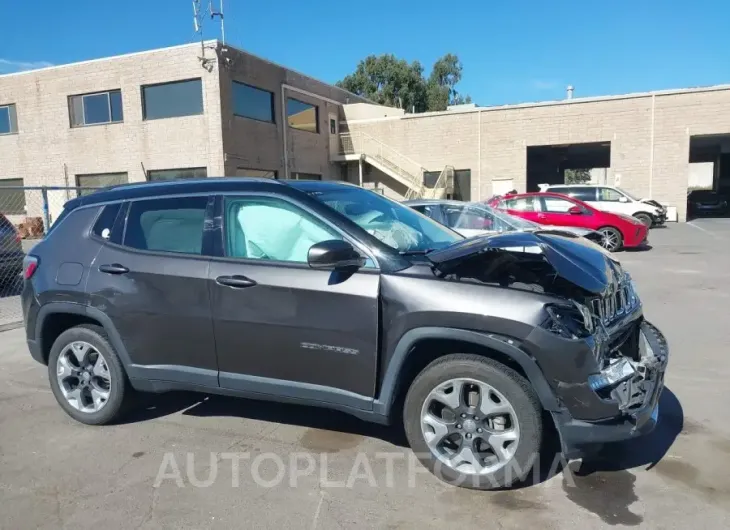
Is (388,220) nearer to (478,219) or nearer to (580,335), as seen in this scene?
(580,335)

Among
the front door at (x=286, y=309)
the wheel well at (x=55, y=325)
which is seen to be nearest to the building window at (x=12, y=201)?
the wheel well at (x=55, y=325)

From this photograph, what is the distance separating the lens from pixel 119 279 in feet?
13.4

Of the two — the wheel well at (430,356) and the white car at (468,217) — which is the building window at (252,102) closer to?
the white car at (468,217)

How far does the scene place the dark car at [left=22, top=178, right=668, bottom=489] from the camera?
10.0 feet

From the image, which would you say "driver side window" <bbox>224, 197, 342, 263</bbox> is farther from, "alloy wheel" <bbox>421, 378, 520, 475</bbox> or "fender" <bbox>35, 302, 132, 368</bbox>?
"alloy wheel" <bbox>421, 378, 520, 475</bbox>

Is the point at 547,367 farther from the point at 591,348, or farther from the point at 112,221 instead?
the point at 112,221

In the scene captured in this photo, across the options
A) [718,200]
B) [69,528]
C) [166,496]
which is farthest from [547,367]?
[718,200]

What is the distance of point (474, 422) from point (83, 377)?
303 cm

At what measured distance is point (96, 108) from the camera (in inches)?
960

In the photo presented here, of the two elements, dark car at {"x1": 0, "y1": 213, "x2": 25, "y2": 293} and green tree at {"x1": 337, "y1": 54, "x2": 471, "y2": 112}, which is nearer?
dark car at {"x1": 0, "y1": 213, "x2": 25, "y2": 293}

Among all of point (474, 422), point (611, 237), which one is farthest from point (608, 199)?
point (474, 422)

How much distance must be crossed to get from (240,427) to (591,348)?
258cm

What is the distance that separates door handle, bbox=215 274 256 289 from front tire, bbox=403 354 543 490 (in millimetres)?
1228

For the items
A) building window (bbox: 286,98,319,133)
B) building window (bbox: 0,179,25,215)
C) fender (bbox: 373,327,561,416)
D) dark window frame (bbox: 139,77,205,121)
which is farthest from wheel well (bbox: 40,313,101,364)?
building window (bbox: 0,179,25,215)
